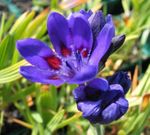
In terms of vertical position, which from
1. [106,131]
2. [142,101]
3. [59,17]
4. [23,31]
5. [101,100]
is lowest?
[106,131]

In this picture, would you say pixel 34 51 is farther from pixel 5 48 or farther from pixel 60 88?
pixel 60 88

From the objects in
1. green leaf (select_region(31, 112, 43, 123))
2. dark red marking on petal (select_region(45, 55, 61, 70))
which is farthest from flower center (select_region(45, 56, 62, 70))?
green leaf (select_region(31, 112, 43, 123))

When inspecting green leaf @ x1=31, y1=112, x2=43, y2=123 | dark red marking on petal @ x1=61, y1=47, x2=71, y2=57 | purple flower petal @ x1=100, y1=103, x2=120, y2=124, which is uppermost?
dark red marking on petal @ x1=61, y1=47, x2=71, y2=57

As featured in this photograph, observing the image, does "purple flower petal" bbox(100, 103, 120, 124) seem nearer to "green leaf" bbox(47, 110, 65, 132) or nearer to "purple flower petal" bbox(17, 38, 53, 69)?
"purple flower petal" bbox(17, 38, 53, 69)

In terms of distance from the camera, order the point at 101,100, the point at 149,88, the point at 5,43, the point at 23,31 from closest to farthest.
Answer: the point at 101,100
the point at 5,43
the point at 149,88
the point at 23,31

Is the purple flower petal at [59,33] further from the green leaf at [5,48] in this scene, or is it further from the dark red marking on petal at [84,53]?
the green leaf at [5,48]

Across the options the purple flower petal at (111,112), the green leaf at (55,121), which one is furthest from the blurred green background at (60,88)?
the purple flower petal at (111,112)

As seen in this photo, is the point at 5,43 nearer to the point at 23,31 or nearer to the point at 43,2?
the point at 23,31

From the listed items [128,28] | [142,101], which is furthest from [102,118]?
[128,28]
